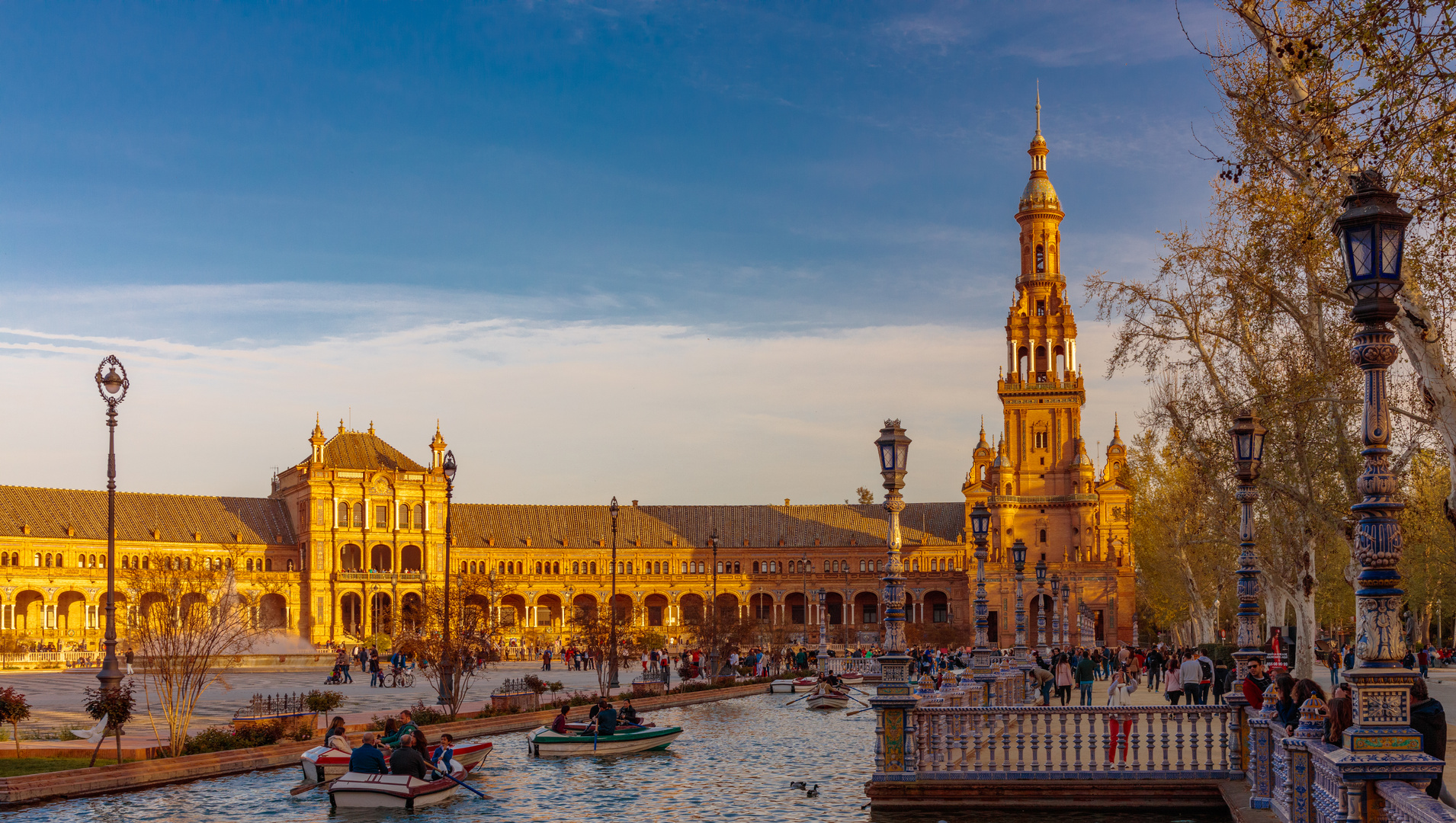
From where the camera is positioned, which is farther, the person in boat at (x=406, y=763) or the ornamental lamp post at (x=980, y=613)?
the ornamental lamp post at (x=980, y=613)

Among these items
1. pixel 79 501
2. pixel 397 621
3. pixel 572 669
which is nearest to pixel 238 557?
pixel 79 501

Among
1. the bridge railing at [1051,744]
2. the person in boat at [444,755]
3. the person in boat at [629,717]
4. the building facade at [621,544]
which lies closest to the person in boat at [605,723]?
the person in boat at [629,717]

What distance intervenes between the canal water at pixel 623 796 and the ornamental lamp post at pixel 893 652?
84 centimetres

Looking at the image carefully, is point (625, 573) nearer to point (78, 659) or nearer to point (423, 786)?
point (78, 659)

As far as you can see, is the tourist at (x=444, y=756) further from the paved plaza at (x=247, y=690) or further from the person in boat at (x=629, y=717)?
the paved plaza at (x=247, y=690)

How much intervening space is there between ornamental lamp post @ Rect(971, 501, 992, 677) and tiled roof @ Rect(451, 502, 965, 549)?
95.9 meters

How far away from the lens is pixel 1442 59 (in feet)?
44.1

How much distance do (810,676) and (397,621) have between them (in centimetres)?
3398

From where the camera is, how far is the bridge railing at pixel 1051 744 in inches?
707

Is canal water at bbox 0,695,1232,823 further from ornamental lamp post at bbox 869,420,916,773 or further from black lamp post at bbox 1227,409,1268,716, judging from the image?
black lamp post at bbox 1227,409,1268,716

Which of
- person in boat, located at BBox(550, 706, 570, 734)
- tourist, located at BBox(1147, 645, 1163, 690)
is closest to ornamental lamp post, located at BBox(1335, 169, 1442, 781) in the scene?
person in boat, located at BBox(550, 706, 570, 734)

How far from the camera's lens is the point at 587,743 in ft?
88.3

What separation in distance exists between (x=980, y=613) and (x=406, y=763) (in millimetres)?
14445

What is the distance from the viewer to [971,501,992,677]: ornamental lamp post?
2887 cm
